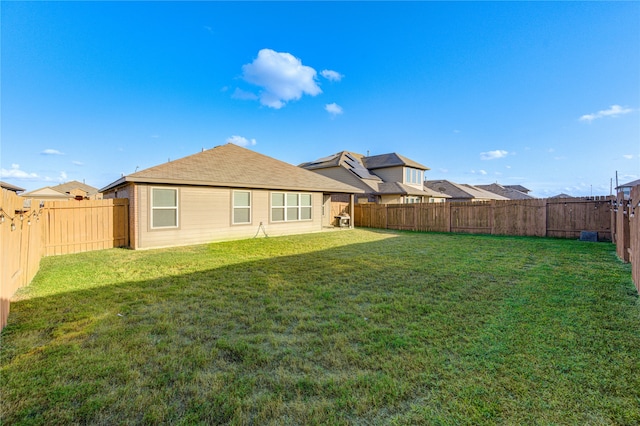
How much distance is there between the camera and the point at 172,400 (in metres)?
2.13

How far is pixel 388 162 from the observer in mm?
28328

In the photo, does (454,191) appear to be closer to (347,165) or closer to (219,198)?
(347,165)

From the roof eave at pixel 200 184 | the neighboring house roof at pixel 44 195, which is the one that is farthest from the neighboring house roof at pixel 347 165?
the neighboring house roof at pixel 44 195

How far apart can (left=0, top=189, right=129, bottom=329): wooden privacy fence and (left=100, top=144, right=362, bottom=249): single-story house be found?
663 mm

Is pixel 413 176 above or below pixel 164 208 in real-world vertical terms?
above

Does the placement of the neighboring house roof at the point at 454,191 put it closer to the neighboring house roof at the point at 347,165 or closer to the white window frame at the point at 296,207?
the neighboring house roof at the point at 347,165

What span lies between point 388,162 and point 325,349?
2714 centimetres

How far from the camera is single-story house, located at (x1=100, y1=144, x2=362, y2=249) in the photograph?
9.76 m

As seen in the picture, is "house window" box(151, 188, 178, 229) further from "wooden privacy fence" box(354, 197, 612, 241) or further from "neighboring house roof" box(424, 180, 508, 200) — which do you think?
"neighboring house roof" box(424, 180, 508, 200)

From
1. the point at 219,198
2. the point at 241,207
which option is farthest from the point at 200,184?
the point at 241,207

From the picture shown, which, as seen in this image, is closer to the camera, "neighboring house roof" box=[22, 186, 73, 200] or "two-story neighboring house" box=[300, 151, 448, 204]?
"two-story neighboring house" box=[300, 151, 448, 204]

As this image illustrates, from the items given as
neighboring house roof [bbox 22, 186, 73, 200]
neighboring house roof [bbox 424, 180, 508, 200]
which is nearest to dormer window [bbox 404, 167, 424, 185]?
neighboring house roof [bbox 424, 180, 508, 200]

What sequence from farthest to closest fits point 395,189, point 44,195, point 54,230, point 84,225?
point 44,195 < point 395,189 < point 84,225 < point 54,230

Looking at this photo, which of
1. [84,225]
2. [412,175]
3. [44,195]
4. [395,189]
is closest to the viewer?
[84,225]
